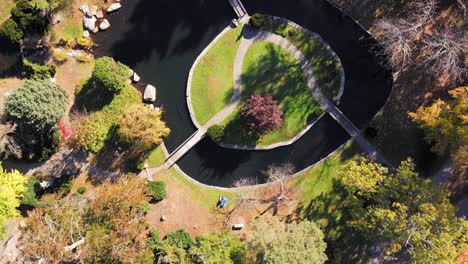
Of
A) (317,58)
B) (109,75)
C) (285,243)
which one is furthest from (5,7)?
(285,243)

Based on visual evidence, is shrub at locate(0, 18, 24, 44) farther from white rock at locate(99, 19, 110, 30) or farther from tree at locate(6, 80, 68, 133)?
white rock at locate(99, 19, 110, 30)

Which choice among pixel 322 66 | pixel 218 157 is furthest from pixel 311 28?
pixel 218 157

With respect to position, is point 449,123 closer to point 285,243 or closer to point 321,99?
point 321,99

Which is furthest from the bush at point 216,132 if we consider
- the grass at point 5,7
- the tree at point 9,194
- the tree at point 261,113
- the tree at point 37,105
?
the grass at point 5,7

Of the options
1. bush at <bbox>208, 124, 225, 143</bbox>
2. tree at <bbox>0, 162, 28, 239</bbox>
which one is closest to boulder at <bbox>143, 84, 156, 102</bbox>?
bush at <bbox>208, 124, 225, 143</bbox>

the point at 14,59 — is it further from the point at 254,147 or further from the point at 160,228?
the point at 254,147
